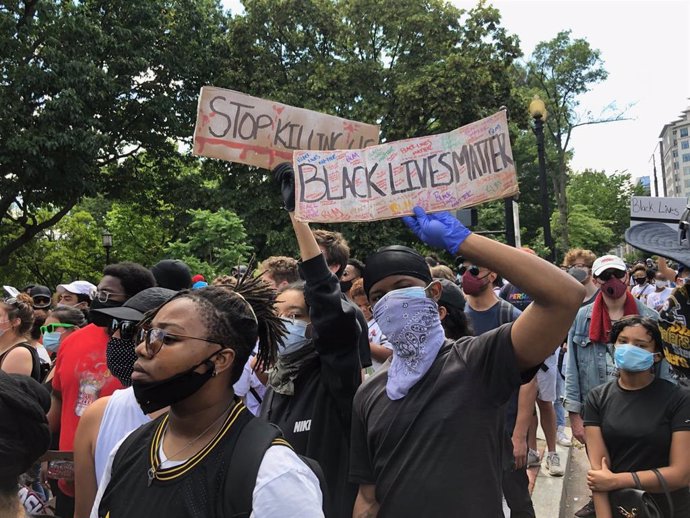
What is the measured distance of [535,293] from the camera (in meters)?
2.15

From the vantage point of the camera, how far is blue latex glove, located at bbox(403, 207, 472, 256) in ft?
7.61

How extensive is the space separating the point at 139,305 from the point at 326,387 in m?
0.95

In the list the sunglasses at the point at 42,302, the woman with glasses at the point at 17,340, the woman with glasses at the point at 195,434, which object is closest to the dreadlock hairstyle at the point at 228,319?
the woman with glasses at the point at 195,434

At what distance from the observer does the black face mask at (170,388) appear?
6.21ft

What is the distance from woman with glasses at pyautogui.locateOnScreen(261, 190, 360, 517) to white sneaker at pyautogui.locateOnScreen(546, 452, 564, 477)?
3.83 m

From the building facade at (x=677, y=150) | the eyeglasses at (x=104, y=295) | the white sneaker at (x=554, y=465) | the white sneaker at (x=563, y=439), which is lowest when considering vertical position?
the white sneaker at (x=563, y=439)

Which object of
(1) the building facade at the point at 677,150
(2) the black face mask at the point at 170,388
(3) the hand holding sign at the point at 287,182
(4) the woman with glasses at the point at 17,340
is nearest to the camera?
(2) the black face mask at the point at 170,388

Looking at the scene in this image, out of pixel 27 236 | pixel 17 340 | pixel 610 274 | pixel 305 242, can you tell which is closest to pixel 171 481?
pixel 305 242

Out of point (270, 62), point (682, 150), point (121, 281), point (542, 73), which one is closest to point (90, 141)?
point (270, 62)

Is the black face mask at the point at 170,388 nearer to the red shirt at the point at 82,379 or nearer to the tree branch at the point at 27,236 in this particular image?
the red shirt at the point at 82,379

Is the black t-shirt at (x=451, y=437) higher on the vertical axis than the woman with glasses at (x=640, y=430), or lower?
higher

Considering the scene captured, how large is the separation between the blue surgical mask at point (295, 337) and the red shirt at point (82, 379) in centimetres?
90

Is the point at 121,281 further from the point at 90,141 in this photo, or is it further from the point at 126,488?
the point at 90,141

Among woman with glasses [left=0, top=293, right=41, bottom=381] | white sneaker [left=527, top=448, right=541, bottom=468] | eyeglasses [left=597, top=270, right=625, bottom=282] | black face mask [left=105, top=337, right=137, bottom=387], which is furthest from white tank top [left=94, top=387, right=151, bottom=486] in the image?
white sneaker [left=527, top=448, right=541, bottom=468]
